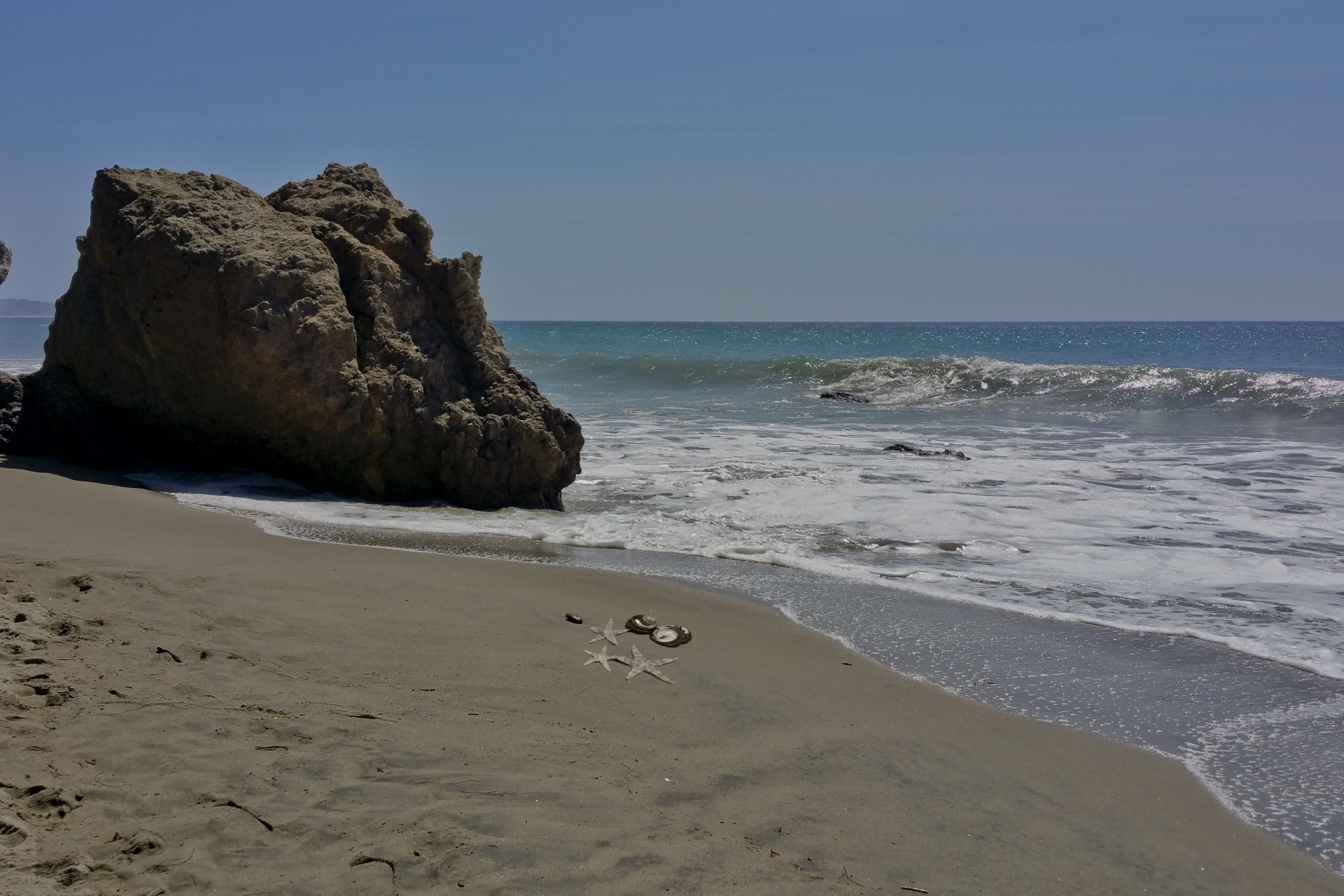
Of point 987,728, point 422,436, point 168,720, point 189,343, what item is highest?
point 189,343

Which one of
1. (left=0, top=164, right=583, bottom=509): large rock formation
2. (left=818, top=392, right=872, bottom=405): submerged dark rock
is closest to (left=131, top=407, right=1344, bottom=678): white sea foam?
(left=0, top=164, right=583, bottom=509): large rock formation

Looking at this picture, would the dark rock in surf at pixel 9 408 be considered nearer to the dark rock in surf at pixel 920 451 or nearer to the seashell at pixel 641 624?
the seashell at pixel 641 624

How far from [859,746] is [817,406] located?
19.6m

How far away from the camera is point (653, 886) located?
106 inches

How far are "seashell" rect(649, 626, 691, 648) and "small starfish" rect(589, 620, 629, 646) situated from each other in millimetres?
162

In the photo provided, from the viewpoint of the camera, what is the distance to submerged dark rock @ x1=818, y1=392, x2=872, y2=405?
24.6 meters

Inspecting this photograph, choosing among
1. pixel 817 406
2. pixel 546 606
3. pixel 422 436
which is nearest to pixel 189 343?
pixel 422 436

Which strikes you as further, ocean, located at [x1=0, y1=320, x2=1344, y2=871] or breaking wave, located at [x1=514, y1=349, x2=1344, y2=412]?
breaking wave, located at [x1=514, y1=349, x2=1344, y2=412]

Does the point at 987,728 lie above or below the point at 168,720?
below

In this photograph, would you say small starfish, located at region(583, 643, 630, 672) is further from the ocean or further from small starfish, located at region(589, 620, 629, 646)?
the ocean

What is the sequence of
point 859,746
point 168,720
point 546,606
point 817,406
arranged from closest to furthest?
point 168,720
point 859,746
point 546,606
point 817,406

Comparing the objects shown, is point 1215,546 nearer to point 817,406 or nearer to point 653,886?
point 653,886

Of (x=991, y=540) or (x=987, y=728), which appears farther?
(x=991, y=540)

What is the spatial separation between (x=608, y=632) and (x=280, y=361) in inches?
168
